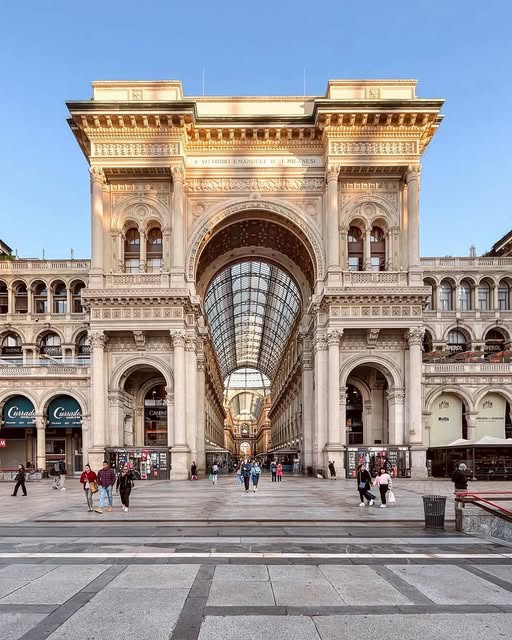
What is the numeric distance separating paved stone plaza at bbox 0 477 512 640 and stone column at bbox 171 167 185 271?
82.9 ft

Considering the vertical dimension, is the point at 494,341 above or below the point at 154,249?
below

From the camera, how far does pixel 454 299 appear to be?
203 ft

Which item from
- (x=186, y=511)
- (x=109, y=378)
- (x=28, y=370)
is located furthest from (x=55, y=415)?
(x=186, y=511)

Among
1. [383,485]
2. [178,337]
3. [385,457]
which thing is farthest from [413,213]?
[383,485]

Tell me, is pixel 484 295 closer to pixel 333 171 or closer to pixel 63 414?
pixel 333 171

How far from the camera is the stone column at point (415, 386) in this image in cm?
4212

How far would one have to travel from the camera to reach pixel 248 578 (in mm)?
11453

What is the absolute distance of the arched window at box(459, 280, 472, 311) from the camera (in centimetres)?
6194

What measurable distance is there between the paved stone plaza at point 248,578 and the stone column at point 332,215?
25.6 m

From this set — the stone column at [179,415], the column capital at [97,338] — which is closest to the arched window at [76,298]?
the column capital at [97,338]

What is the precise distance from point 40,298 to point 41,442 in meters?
17.0

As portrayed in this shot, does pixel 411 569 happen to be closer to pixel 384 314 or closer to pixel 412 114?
pixel 384 314

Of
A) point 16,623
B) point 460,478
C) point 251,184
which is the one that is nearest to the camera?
point 16,623

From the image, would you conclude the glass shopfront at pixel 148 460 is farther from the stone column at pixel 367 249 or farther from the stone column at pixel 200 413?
the stone column at pixel 367 249
